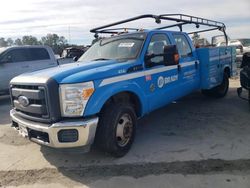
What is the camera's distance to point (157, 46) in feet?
18.1

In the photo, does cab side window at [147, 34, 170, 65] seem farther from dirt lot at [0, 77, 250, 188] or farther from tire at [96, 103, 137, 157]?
dirt lot at [0, 77, 250, 188]

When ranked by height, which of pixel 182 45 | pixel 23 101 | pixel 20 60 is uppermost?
pixel 182 45

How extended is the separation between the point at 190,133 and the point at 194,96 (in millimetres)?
3495

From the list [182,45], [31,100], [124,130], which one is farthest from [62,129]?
[182,45]

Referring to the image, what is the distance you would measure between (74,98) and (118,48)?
1.80 metres

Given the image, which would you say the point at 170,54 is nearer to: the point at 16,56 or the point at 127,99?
the point at 127,99

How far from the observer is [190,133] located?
17.9 ft

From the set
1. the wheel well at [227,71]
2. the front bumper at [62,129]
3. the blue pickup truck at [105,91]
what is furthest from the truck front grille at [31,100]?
the wheel well at [227,71]

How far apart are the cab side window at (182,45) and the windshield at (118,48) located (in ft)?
3.80

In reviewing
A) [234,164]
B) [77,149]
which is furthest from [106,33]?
[234,164]

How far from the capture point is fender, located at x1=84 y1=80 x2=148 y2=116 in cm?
396

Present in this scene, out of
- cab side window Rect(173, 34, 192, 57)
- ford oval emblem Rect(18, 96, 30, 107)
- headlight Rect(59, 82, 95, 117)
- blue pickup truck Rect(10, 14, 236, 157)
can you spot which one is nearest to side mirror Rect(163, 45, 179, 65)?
blue pickup truck Rect(10, 14, 236, 157)

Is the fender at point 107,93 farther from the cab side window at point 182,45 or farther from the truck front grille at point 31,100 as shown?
the cab side window at point 182,45

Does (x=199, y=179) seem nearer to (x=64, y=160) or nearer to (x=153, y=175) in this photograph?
(x=153, y=175)
